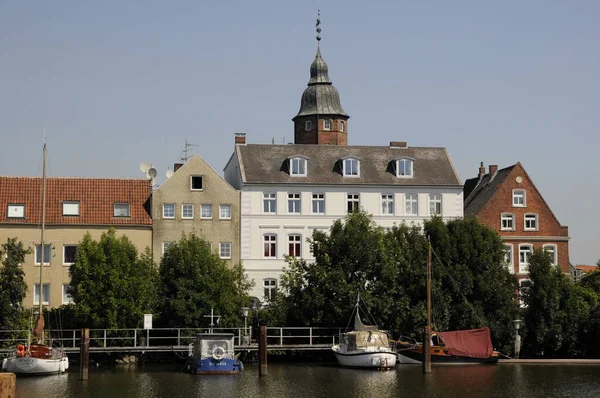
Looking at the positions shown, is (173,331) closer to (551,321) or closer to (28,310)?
(28,310)

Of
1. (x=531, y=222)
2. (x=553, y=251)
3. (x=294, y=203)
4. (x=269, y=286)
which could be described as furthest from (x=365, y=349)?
(x=553, y=251)

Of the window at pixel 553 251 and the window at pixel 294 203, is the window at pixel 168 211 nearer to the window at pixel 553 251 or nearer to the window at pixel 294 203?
the window at pixel 294 203

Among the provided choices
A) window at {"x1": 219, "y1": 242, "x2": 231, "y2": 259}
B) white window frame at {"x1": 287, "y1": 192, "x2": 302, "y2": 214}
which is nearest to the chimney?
white window frame at {"x1": 287, "y1": 192, "x2": 302, "y2": 214}

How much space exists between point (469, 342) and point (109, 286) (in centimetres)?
2338

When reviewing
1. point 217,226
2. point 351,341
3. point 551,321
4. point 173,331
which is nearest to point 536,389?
point 351,341

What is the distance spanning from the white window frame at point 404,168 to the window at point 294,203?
27.4 feet

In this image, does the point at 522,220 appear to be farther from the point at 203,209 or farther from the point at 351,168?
the point at 203,209

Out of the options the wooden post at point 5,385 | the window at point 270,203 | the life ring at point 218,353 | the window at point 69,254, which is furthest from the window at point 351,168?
the wooden post at point 5,385

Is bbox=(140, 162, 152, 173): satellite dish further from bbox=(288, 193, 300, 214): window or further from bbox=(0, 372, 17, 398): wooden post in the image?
bbox=(0, 372, 17, 398): wooden post

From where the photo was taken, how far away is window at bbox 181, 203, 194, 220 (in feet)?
226

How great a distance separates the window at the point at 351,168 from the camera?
239 ft

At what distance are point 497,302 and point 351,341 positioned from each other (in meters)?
12.3

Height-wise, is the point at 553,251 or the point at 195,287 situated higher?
the point at 553,251

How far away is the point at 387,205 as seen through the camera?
2859 inches
